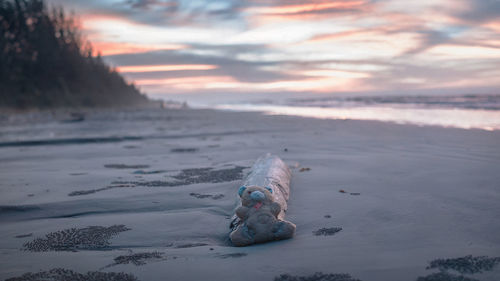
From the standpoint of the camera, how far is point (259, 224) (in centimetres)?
275

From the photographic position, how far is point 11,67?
28969 millimetres

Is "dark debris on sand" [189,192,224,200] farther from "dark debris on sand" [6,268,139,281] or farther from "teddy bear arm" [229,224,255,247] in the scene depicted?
"dark debris on sand" [6,268,139,281]

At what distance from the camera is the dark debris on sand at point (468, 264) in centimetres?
217

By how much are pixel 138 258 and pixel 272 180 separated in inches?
70.9

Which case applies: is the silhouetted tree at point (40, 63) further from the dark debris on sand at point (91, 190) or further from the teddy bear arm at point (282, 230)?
the teddy bear arm at point (282, 230)

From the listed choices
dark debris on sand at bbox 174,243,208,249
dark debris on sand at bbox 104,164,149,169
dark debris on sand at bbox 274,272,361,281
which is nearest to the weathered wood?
dark debris on sand at bbox 174,243,208,249

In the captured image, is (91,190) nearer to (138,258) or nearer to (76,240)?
(76,240)

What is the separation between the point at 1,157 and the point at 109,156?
2191mm

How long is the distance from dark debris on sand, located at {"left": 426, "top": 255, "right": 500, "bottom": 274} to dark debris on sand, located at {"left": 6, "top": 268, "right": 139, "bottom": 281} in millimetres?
1830

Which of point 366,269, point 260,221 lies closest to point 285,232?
point 260,221

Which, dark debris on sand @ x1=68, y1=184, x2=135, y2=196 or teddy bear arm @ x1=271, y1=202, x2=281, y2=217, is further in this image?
dark debris on sand @ x1=68, y1=184, x2=135, y2=196

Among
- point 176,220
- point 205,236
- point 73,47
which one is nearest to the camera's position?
point 205,236

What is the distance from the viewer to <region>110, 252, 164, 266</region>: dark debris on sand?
2412 millimetres

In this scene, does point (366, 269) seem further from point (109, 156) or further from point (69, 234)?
point (109, 156)
